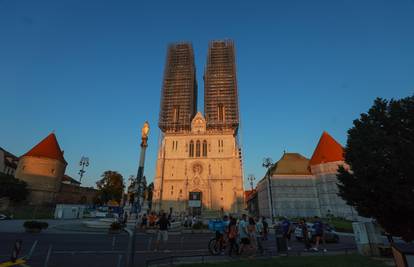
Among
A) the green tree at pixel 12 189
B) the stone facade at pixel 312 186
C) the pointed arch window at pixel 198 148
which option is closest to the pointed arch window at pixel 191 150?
the pointed arch window at pixel 198 148

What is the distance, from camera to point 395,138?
11.2 metres

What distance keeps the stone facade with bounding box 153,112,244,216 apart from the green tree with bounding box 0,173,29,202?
89.5ft

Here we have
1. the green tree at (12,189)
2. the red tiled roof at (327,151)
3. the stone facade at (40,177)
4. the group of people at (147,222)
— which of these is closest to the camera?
the group of people at (147,222)

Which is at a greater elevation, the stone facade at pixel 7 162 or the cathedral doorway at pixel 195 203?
the stone facade at pixel 7 162

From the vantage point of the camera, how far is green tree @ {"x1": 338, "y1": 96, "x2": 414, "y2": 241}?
10320 millimetres

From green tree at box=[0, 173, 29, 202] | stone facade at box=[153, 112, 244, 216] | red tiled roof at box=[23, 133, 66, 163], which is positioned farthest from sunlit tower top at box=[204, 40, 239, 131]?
green tree at box=[0, 173, 29, 202]

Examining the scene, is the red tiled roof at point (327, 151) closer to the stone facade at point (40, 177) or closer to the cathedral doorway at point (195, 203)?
the cathedral doorway at point (195, 203)

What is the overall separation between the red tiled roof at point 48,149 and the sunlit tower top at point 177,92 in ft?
89.0

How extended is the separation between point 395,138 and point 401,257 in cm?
880

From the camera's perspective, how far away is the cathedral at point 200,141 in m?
48.1

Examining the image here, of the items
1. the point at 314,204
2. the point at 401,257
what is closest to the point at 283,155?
the point at 314,204

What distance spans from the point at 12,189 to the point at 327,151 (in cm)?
6883

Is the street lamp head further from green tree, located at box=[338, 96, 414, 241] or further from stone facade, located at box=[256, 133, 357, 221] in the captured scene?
stone facade, located at box=[256, 133, 357, 221]

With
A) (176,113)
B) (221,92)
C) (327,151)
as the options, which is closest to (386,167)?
(327,151)
